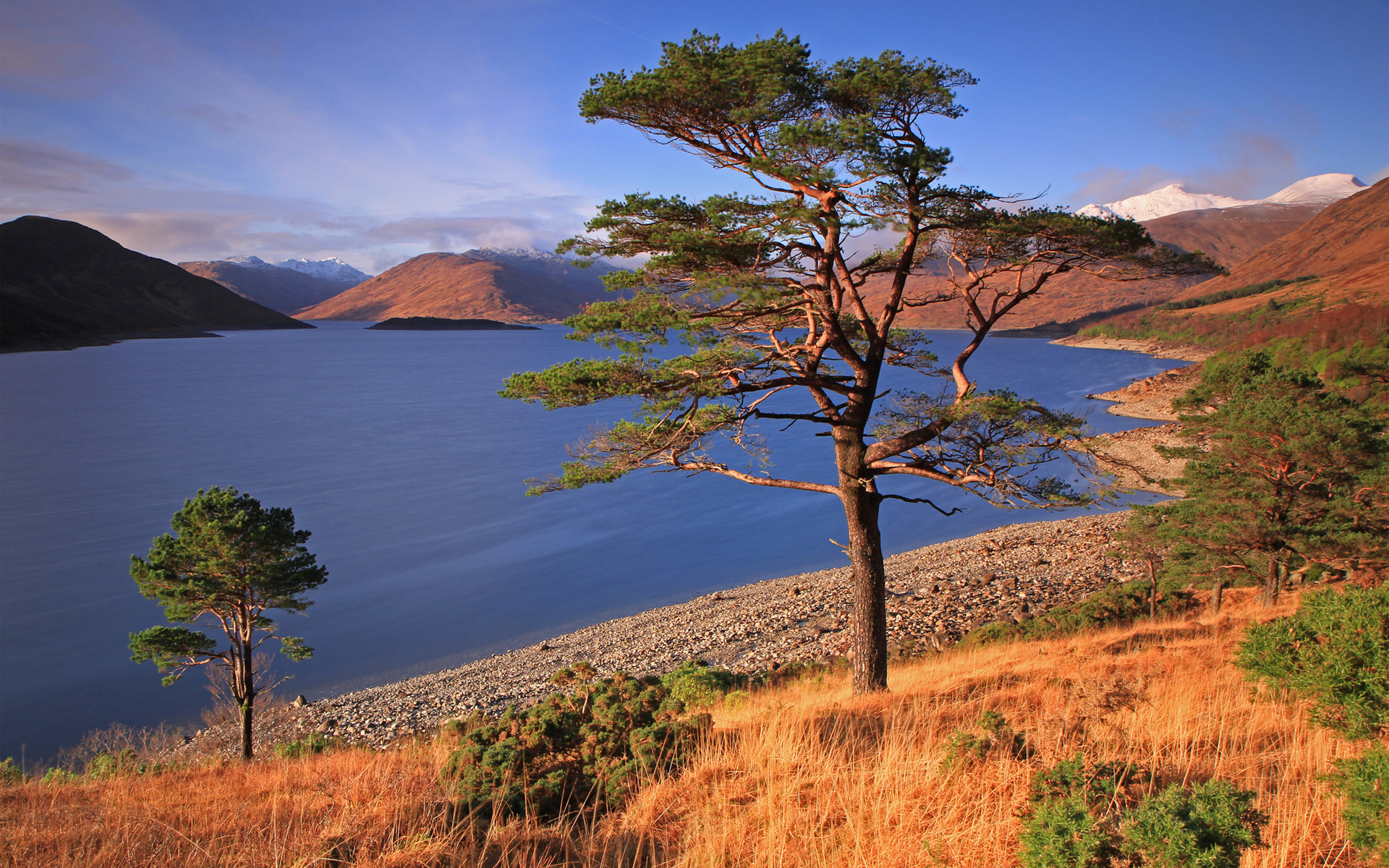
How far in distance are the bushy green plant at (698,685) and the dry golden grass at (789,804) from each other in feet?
7.37

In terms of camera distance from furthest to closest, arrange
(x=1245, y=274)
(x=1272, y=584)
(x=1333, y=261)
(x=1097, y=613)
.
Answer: (x=1245, y=274)
(x=1333, y=261)
(x=1097, y=613)
(x=1272, y=584)

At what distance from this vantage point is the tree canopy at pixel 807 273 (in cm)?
609

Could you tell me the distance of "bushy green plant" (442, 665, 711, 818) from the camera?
12.7ft

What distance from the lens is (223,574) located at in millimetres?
10164

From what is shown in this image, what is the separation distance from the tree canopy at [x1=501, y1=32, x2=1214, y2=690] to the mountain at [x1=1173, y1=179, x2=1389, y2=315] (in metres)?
91.1

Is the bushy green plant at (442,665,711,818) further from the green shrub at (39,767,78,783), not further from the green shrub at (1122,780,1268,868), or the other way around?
the green shrub at (39,767,78,783)

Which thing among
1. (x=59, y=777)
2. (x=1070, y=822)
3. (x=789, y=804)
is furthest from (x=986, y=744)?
(x=59, y=777)

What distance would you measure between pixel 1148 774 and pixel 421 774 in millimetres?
4316

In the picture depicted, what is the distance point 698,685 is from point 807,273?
17.2ft

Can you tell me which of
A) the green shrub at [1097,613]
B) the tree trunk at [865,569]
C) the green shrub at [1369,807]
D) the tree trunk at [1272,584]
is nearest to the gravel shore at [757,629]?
the green shrub at [1097,613]

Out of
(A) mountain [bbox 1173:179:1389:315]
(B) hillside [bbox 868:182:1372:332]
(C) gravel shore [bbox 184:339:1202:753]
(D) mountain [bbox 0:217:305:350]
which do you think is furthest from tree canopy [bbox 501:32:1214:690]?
(D) mountain [bbox 0:217:305:350]

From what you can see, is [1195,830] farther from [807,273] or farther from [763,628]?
[763,628]

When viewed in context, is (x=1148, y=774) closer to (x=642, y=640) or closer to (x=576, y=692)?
(x=576, y=692)

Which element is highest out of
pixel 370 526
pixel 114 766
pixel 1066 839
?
pixel 1066 839
